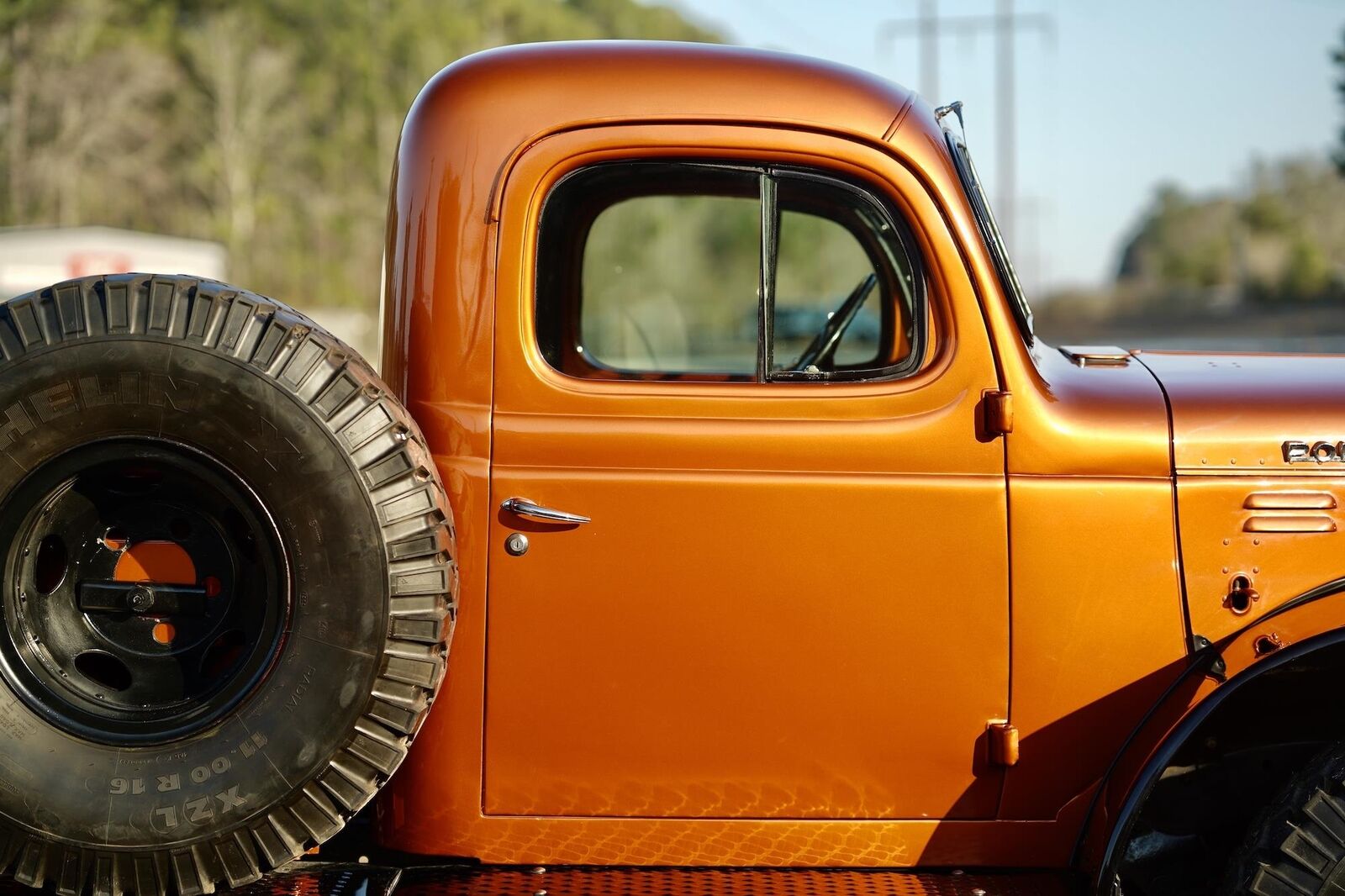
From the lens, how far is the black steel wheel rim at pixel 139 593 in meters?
2.10

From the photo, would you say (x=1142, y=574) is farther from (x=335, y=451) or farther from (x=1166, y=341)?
(x=1166, y=341)

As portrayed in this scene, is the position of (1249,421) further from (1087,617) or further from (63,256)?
(63,256)

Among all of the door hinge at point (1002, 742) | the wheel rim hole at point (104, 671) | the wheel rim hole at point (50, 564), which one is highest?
the wheel rim hole at point (50, 564)

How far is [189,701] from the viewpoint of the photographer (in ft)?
7.06

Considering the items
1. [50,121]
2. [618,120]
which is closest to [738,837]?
[618,120]

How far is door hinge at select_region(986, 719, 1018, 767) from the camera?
7.49 ft

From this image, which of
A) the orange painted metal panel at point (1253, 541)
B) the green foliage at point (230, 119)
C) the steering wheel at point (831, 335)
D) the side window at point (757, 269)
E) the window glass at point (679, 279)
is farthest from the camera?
the green foliage at point (230, 119)

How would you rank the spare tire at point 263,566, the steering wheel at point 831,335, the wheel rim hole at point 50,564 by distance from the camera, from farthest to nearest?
1. the steering wheel at point 831,335
2. the wheel rim hole at point 50,564
3. the spare tire at point 263,566

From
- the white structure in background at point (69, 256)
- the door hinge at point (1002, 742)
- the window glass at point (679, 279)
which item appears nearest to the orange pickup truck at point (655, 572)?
the door hinge at point (1002, 742)

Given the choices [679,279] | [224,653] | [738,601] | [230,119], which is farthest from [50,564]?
[230,119]

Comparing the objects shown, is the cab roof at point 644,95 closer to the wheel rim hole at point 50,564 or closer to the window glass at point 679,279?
the window glass at point 679,279

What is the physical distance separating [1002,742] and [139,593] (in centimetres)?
157

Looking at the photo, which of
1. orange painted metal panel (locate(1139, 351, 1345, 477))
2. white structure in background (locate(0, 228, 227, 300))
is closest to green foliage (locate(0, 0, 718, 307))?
white structure in background (locate(0, 228, 227, 300))

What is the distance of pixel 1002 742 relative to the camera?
229 cm
